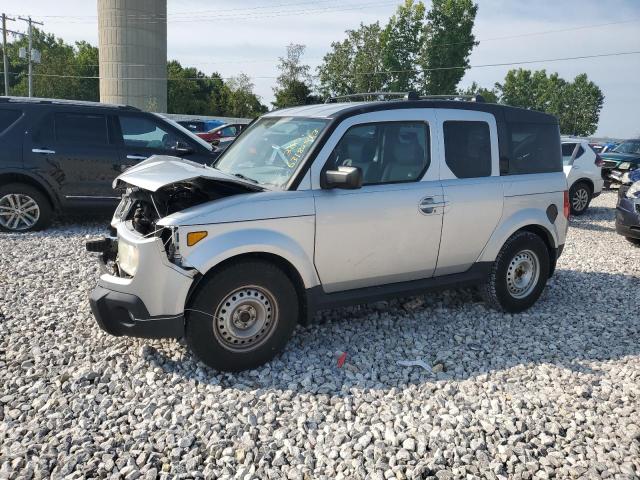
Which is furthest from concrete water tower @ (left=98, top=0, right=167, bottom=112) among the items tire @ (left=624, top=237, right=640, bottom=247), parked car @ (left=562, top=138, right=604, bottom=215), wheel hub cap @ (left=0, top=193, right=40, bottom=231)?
tire @ (left=624, top=237, right=640, bottom=247)

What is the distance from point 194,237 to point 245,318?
0.75 m

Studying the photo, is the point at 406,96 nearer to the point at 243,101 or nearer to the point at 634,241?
the point at 634,241

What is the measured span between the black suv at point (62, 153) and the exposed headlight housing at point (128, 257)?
13.1 feet

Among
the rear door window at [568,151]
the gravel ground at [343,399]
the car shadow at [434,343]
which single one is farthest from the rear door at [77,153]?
the rear door window at [568,151]

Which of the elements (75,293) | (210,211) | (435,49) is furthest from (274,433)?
(435,49)

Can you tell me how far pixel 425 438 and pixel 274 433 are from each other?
924 mm

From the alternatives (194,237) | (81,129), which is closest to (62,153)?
(81,129)

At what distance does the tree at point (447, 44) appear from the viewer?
5778 cm

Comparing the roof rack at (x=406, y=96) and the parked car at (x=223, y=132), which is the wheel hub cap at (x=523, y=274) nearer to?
the roof rack at (x=406, y=96)

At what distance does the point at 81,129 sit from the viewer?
8.31m

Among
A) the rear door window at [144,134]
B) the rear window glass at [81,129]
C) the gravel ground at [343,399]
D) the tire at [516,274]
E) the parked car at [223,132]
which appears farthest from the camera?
the parked car at [223,132]

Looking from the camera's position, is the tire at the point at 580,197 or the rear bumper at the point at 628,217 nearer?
the rear bumper at the point at 628,217

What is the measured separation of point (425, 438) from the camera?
327 cm

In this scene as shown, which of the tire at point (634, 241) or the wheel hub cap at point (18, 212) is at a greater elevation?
the wheel hub cap at point (18, 212)
